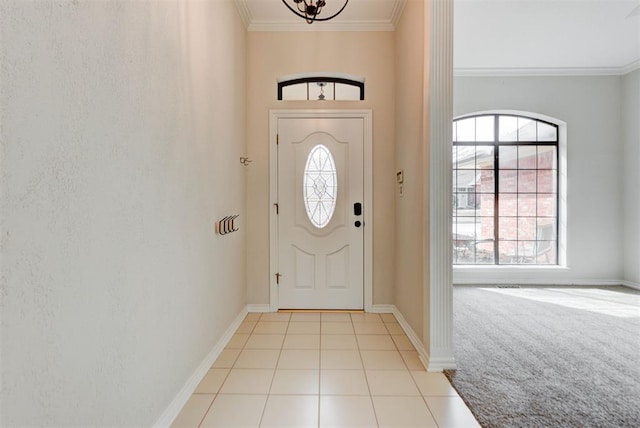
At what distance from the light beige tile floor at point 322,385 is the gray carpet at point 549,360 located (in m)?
0.25

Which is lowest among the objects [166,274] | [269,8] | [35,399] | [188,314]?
[188,314]

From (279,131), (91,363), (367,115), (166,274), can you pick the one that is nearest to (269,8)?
(279,131)

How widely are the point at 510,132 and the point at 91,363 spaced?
17.1ft

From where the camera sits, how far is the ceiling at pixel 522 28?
9.68ft

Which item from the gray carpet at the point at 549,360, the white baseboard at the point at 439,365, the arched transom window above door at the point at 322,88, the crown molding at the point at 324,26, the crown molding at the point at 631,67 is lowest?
the gray carpet at the point at 549,360

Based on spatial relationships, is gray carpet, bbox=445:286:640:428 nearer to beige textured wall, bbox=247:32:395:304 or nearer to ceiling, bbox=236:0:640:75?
beige textured wall, bbox=247:32:395:304

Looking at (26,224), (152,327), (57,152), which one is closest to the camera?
(26,224)

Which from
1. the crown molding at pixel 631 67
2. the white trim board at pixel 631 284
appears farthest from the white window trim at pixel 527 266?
the crown molding at pixel 631 67

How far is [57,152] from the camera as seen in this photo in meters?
0.91

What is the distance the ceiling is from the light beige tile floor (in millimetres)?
2984

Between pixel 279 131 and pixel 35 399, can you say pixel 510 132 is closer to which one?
pixel 279 131

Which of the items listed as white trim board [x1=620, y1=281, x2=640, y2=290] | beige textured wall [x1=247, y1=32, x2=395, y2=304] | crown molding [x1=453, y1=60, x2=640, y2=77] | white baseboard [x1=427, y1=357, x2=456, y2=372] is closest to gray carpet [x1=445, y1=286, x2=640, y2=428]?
white baseboard [x1=427, y1=357, x2=456, y2=372]

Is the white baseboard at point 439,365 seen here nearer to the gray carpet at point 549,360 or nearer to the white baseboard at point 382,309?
the gray carpet at point 549,360

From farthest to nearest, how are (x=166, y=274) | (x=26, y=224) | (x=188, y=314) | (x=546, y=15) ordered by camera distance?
1. (x=546, y=15)
2. (x=188, y=314)
3. (x=166, y=274)
4. (x=26, y=224)
